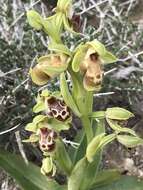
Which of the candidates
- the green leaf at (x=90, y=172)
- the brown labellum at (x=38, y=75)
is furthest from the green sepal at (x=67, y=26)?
the green leaf at (x=90, y=172)

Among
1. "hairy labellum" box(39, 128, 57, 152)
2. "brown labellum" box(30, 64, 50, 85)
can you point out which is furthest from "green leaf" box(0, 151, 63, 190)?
"brown labellum" box(30, 64, 50, 85)

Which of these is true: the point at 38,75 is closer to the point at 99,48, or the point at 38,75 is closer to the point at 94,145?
the point at 99,48

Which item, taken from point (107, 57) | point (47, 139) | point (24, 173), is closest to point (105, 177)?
point (24, 173)

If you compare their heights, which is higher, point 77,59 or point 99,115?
A: point 77,59

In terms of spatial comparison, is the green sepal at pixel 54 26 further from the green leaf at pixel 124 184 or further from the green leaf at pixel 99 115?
the green leaf at pixel 124 184

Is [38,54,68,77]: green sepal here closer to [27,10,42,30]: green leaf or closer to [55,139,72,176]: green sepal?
[27,10,42,30]: green leaf

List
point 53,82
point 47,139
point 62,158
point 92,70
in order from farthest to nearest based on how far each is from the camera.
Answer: point 53,82
point 62,158
point 47,139
point 92,70
